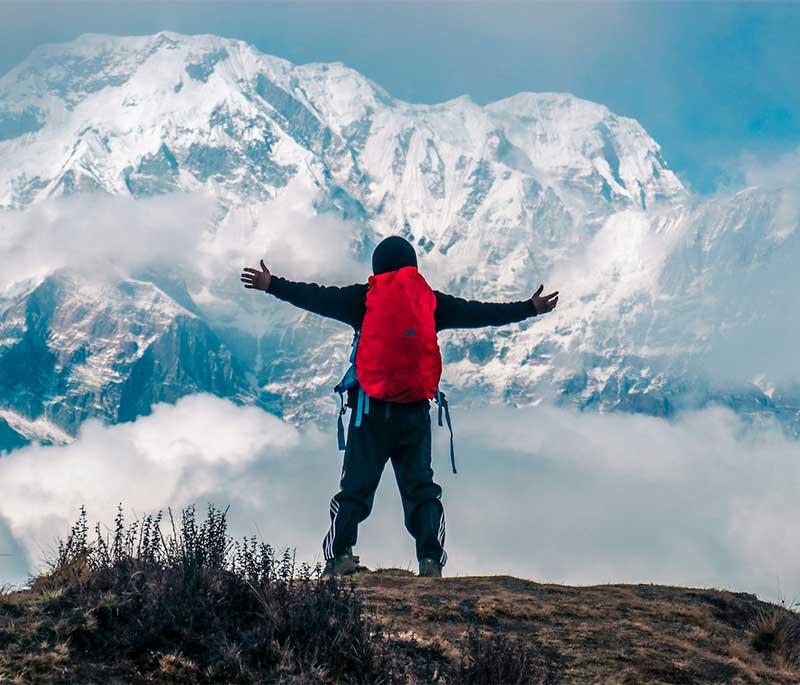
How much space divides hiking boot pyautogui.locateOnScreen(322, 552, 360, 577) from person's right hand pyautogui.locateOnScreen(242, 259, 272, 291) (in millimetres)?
3152

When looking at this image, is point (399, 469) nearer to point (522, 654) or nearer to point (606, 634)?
point (606, 634)

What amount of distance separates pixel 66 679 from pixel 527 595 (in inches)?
188

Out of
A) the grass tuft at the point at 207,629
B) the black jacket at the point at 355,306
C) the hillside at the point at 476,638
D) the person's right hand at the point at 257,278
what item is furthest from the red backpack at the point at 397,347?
the grass tuft at the point at 207,629

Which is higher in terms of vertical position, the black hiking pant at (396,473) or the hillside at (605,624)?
the black hiking pant at (396,473)

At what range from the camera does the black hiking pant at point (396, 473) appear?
11.6 m

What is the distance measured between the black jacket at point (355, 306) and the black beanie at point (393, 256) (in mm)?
357

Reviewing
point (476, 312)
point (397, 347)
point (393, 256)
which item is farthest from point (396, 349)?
point (476, 312)

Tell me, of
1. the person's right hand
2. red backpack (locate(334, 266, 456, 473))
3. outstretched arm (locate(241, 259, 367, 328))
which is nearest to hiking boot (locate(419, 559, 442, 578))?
red backpack (locate(334, 266, 456, 473))

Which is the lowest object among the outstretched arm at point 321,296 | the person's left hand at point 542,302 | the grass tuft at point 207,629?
the grass tuft at point 207,629

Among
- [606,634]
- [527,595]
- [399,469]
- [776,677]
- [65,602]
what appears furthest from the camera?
[399,469]

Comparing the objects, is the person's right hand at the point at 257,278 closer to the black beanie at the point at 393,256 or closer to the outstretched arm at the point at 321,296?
the outstretched arm at the point at 321,296

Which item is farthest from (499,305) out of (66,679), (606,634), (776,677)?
(66,679)

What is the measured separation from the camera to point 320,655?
668cm

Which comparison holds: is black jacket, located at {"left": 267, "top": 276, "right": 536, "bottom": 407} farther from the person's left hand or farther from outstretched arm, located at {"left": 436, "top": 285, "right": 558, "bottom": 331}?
the person's left hand
